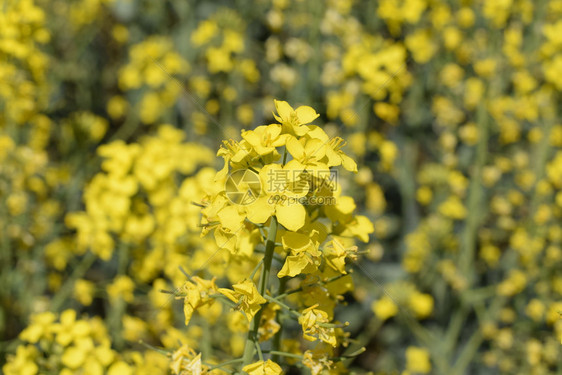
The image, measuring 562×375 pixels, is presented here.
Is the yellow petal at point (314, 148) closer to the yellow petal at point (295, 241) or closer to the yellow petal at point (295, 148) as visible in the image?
the yellow petal at point (295, 148)

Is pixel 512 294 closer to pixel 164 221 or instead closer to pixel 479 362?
pixel 479 362

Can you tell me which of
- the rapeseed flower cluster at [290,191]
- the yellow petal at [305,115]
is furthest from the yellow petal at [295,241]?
the yellow petal at [305,115]

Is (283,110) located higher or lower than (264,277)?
higher

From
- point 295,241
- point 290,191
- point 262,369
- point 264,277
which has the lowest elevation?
point 262,369

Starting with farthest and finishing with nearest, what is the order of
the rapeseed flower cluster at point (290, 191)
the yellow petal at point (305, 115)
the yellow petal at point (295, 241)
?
the rapeseed flower cluster at point (290, 191) < the yellow petal at point (305, 115) < the yellow petal at point (295, 241)

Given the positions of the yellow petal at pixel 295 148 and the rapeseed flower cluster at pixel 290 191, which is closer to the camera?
the yellow petal at pixel 295 148

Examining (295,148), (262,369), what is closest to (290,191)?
(295,148)

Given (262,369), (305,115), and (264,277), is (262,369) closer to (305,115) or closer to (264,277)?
(264,277)

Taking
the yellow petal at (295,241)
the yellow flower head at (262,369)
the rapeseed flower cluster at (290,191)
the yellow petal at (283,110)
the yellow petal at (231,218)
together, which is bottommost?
the rapeseed flower cluster at (290,191)

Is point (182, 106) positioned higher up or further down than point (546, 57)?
further down

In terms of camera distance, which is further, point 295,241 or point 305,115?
point 305,115

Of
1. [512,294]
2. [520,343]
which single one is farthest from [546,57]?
[520,343]
